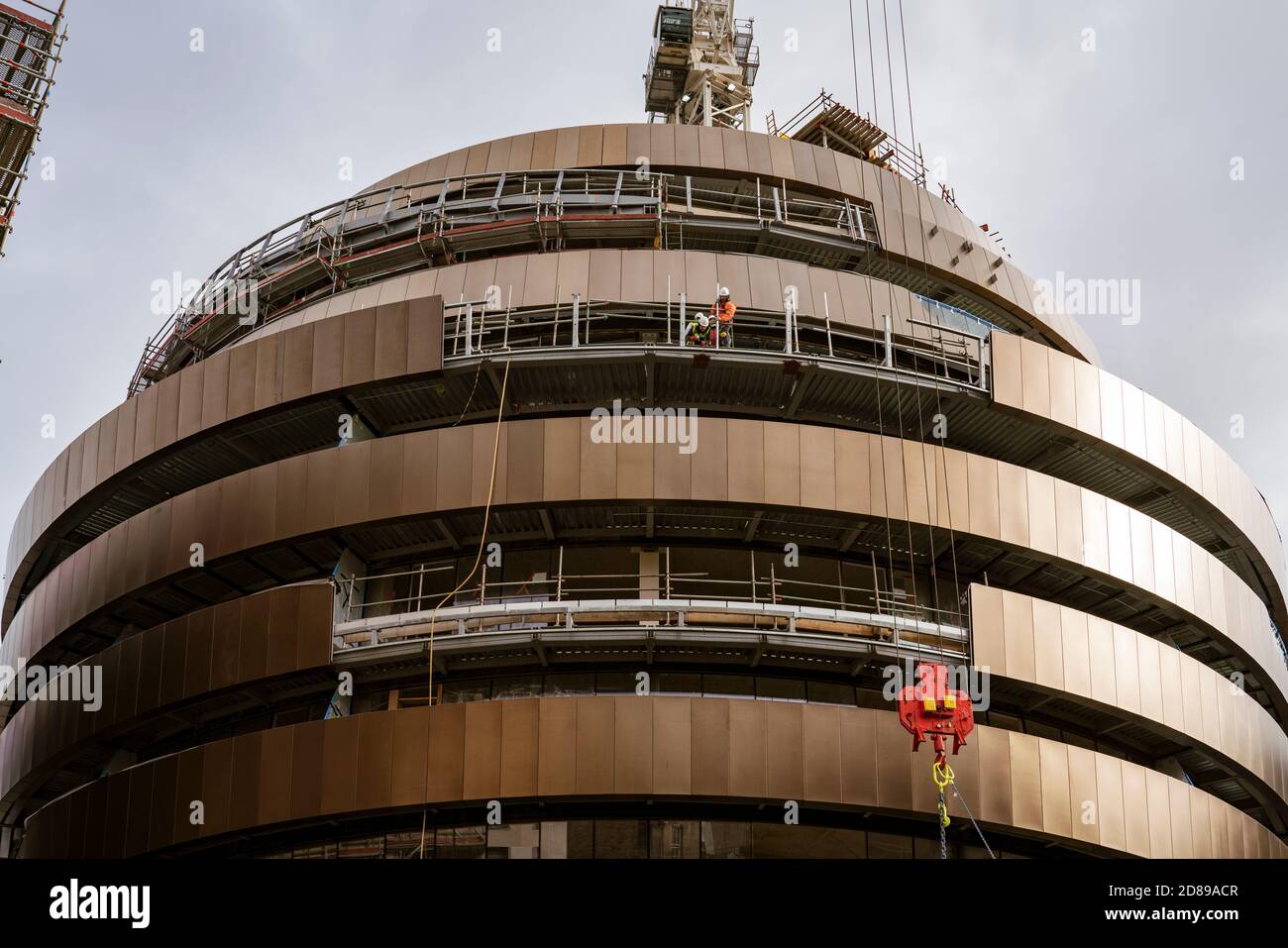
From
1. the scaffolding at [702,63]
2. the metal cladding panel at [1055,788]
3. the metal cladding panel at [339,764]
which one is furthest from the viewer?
the scaffolding at [702,63]

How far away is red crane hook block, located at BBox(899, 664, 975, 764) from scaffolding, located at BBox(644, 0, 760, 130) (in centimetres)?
2663

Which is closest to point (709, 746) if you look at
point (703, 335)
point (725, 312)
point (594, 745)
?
point (594, 745)

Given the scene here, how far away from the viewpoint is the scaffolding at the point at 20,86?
38.4 meters

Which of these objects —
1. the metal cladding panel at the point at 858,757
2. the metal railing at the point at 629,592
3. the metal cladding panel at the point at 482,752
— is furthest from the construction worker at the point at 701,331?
the metal cladding panel at the point at 482,752

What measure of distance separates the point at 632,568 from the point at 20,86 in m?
24.7

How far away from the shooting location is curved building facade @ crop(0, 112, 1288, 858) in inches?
986

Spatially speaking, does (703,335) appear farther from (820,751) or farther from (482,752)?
(482,752)

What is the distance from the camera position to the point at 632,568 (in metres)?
27.5

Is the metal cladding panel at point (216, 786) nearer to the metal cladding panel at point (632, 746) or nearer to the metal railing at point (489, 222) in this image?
the metal cladding panel at point (632, 746)

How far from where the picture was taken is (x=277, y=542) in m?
27.6

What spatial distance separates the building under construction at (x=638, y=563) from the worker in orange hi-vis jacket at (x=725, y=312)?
176 millimetres
